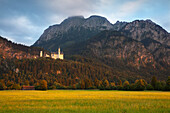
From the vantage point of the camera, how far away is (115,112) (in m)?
21.6

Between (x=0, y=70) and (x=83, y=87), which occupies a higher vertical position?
(x=0, y=70)

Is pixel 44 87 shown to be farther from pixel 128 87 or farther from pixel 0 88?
pixel 128 87

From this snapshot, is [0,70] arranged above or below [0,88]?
above

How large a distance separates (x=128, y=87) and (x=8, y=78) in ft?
383

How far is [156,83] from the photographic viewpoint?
4328 inches

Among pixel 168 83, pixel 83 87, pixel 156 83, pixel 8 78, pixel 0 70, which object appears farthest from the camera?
pixel 0 70

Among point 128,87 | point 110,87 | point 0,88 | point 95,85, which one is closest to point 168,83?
point 128,87

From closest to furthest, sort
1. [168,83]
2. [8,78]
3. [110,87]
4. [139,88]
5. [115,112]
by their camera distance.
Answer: [115,112] < [168,83] < [139,88] < [110,87] < [8,78]

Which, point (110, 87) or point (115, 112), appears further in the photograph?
point (110, 87)

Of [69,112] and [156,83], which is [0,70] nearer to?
[156,83]

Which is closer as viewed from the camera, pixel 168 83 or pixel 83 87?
pixel 168 83

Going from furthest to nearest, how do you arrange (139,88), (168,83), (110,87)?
(110,87) < (139,88) < (168,83)

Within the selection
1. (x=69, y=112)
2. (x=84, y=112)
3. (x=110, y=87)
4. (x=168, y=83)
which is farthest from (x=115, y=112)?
(x=110, y=87)

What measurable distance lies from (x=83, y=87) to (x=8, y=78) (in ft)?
254
